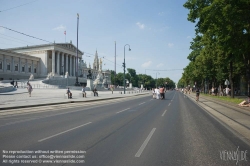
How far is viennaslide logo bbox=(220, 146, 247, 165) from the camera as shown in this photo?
17.9ft

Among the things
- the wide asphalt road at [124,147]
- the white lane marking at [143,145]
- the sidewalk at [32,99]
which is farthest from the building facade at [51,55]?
the white lane marking at [143,145]

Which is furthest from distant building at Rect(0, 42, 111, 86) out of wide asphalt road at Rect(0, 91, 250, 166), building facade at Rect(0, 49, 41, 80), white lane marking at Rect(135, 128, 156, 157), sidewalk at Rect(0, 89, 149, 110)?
white lane marking at Rect(135, 128, 156, 157)

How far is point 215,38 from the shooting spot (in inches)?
915

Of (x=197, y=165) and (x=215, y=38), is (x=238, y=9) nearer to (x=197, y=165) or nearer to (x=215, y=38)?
(x=215, y=38)

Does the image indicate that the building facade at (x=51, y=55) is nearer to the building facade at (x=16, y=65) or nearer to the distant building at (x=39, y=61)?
the distant building at (x=39, y=61)

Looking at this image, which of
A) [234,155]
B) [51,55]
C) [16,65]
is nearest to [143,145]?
[234,155]

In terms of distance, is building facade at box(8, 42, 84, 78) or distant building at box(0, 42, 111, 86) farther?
Result: building facade at box(8, 42, 84, 78)

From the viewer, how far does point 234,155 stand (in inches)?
225

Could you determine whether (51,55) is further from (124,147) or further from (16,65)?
(124,147)

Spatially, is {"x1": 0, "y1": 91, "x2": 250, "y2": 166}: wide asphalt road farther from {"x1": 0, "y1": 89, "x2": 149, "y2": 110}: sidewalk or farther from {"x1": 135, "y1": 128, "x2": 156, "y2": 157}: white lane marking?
{"x1": 0, "y1": 89, "x2": 149, "y2": 110}: sidewalk

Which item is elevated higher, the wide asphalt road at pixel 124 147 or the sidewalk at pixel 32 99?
the wide asphalt road at pixel 124 147

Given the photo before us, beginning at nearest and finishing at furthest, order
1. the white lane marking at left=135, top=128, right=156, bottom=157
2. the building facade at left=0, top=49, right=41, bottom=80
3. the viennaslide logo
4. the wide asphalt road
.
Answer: the wide asphalt road < the viennaslide logo < the white lane marking at left=135, top=128, right=156, bottom=157 < the building facade at left=0, top=49, right=41, bottom=80

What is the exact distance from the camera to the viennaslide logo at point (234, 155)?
5453 mm

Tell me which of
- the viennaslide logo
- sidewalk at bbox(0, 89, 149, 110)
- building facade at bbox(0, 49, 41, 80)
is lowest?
sidewalk at bbox(0, 89, 149, 110)
